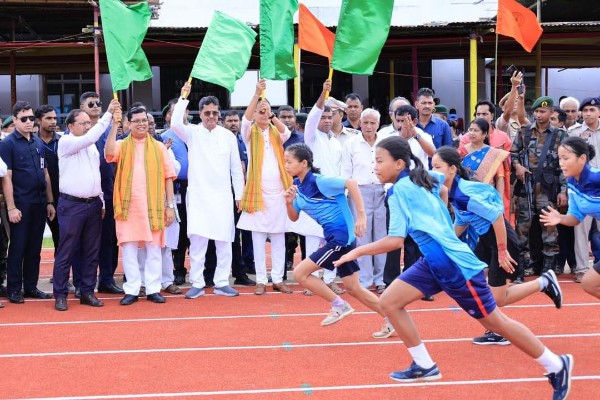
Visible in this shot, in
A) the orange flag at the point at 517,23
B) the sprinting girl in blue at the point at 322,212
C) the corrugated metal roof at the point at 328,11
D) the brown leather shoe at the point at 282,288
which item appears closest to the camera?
the sprinting girl in blue at the point at 322,212

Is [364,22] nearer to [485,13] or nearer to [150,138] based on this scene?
[150,138]

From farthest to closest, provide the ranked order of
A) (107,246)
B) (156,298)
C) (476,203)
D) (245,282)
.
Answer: (245,282)
(107,246)
(156,298)
(476,203)

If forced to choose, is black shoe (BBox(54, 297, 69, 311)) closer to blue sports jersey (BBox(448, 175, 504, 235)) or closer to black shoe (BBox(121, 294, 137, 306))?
black shoe (BBox(121, 294, 137, 306))

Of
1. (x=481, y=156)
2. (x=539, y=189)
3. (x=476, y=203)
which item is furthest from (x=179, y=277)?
(x=476, y=203)

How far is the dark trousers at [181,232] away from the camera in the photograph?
381 inches

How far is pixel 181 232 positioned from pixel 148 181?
127 cm

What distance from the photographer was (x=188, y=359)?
20.6ft

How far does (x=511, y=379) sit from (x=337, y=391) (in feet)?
3.84

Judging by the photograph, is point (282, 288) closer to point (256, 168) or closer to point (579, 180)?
point (256, 168)

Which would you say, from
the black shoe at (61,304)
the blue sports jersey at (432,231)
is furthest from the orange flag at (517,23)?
the black shoe at (61,304)

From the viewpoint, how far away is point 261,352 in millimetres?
6441

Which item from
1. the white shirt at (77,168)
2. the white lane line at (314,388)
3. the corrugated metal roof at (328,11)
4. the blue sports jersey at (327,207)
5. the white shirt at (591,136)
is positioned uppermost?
the corrugated metal roof at (328,11)

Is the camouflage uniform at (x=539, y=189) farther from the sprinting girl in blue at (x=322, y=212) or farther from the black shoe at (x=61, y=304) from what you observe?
the black shoe at (x=61, y=304)

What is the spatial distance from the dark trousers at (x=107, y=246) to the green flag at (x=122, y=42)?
1.50 m
